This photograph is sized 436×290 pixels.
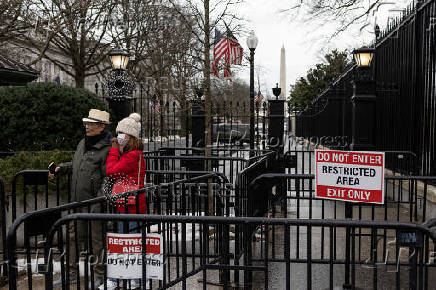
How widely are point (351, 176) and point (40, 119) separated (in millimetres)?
6230

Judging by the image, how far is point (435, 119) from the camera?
28.6 feet

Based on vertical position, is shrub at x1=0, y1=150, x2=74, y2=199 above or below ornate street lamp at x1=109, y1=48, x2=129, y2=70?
below

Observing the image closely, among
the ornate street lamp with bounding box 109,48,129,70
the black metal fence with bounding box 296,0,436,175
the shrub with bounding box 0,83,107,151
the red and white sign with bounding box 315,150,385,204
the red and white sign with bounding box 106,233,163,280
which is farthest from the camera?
the ornate street lamp with bounding box 109,48,129,70

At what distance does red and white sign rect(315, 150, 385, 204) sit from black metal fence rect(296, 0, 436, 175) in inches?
170

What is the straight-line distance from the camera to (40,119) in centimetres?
922

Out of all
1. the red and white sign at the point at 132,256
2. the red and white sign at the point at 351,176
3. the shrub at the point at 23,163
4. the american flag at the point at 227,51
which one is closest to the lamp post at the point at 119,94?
the american flag at the point at 227,51

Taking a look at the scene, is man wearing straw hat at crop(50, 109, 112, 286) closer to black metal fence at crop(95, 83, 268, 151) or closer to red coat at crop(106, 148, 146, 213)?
red coat at crop(106, 148, 146, 213)

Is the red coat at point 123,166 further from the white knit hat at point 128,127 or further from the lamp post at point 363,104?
the lamp post at point 363,104

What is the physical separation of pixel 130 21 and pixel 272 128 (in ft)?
54.8

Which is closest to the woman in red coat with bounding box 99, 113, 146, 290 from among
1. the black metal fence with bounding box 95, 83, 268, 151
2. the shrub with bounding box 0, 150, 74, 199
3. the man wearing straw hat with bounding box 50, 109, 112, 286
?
the man wearing straw hat with bounding box 50, 109, 112, 286

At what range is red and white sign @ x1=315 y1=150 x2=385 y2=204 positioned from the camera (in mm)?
4980

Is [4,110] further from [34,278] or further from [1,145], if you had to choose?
[34,278]

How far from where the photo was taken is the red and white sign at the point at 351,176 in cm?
498

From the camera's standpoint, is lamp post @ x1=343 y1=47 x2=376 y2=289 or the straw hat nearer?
the straw hat
